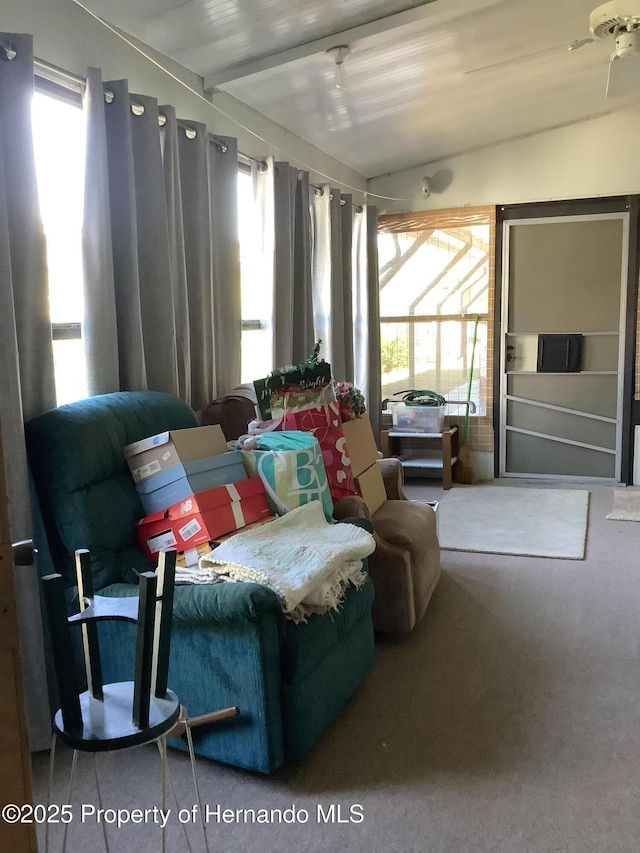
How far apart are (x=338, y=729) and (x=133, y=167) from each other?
212cm

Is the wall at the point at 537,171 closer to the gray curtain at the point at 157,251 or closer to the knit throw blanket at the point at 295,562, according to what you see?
the gray curtain at the point at 157,251

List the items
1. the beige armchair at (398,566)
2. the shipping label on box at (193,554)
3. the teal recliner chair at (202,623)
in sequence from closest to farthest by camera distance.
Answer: the teal recliner chair at (202,623) → the shipping label on box at (193,554) → the beige armchair at (398,566)

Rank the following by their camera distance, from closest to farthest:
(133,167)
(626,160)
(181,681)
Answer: (181,681)
(133,167)
(626,160)

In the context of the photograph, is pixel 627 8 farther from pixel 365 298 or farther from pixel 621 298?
pixel 621 298

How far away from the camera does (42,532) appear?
2193 millimetres

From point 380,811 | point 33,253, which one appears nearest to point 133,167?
point 33,253

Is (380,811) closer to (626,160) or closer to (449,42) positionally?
(449,42)

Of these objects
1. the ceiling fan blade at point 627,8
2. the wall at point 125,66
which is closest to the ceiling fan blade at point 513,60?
the ceiling fan blade at point 627,8

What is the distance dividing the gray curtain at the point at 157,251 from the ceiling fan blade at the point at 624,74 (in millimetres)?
1778

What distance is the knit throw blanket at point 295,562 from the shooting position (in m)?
1.97

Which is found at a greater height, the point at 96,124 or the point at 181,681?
the point at 96,124

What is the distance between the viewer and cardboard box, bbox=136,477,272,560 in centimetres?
219

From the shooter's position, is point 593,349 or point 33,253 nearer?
point 33,253

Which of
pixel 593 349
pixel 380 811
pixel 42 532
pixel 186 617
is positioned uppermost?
pixel 593 349
